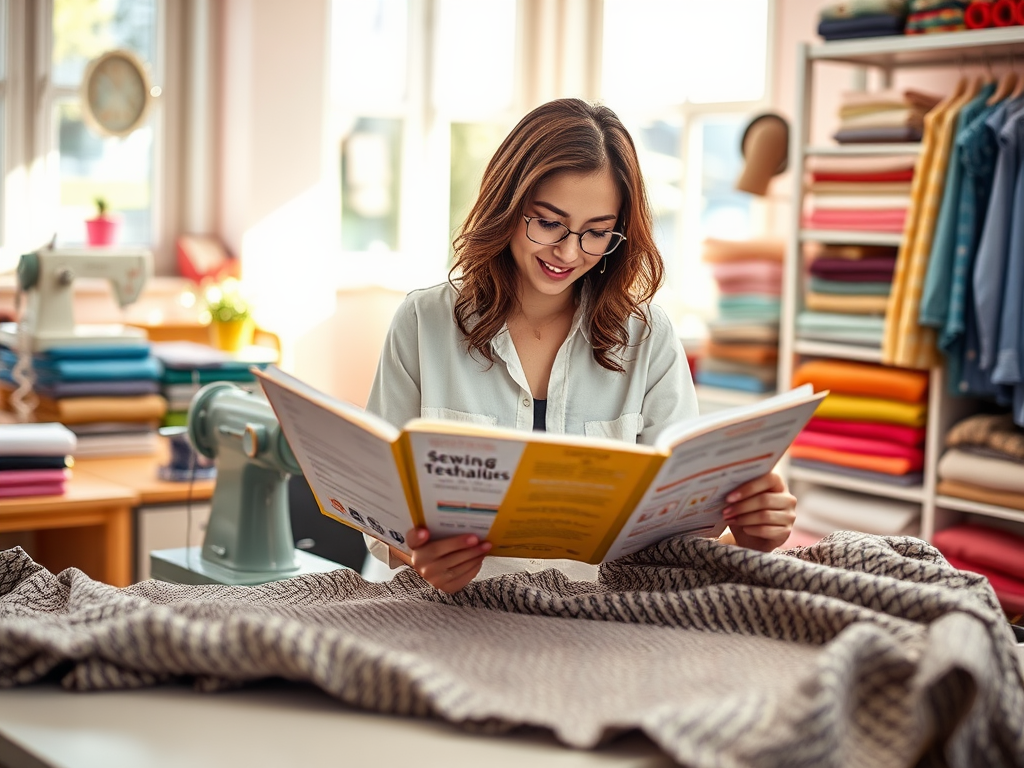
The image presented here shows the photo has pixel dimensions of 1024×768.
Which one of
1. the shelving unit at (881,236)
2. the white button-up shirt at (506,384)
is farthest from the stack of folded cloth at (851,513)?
the white button-up shirt at (506,384)

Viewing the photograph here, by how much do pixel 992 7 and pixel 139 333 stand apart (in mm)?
2277

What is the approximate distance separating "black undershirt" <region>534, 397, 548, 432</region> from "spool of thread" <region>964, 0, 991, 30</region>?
1903mm

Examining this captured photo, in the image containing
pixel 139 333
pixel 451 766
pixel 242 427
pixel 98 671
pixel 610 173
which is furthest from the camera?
pixel 139 333

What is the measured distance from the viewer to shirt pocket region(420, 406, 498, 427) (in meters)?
1.80

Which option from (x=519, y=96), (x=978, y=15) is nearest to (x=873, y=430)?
(x=978, y=15)

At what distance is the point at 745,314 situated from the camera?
3.87m

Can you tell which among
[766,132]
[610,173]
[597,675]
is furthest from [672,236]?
[597,675]

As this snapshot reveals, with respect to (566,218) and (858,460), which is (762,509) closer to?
(566,218)

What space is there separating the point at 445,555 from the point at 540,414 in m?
0.61

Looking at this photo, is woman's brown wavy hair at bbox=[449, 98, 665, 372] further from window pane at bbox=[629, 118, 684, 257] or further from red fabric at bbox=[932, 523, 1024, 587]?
window pane at bbox=[629, 118, 684, 257]

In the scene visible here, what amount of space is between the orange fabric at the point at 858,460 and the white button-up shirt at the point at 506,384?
156 cm

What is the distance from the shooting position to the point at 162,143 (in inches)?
191

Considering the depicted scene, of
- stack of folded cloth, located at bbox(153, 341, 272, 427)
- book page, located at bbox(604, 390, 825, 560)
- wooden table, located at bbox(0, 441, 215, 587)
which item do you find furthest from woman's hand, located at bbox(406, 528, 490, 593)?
stack of folded cloth, located at bbox(153, 341, 272, 427)

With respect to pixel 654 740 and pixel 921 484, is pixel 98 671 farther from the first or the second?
pixel 921 484
